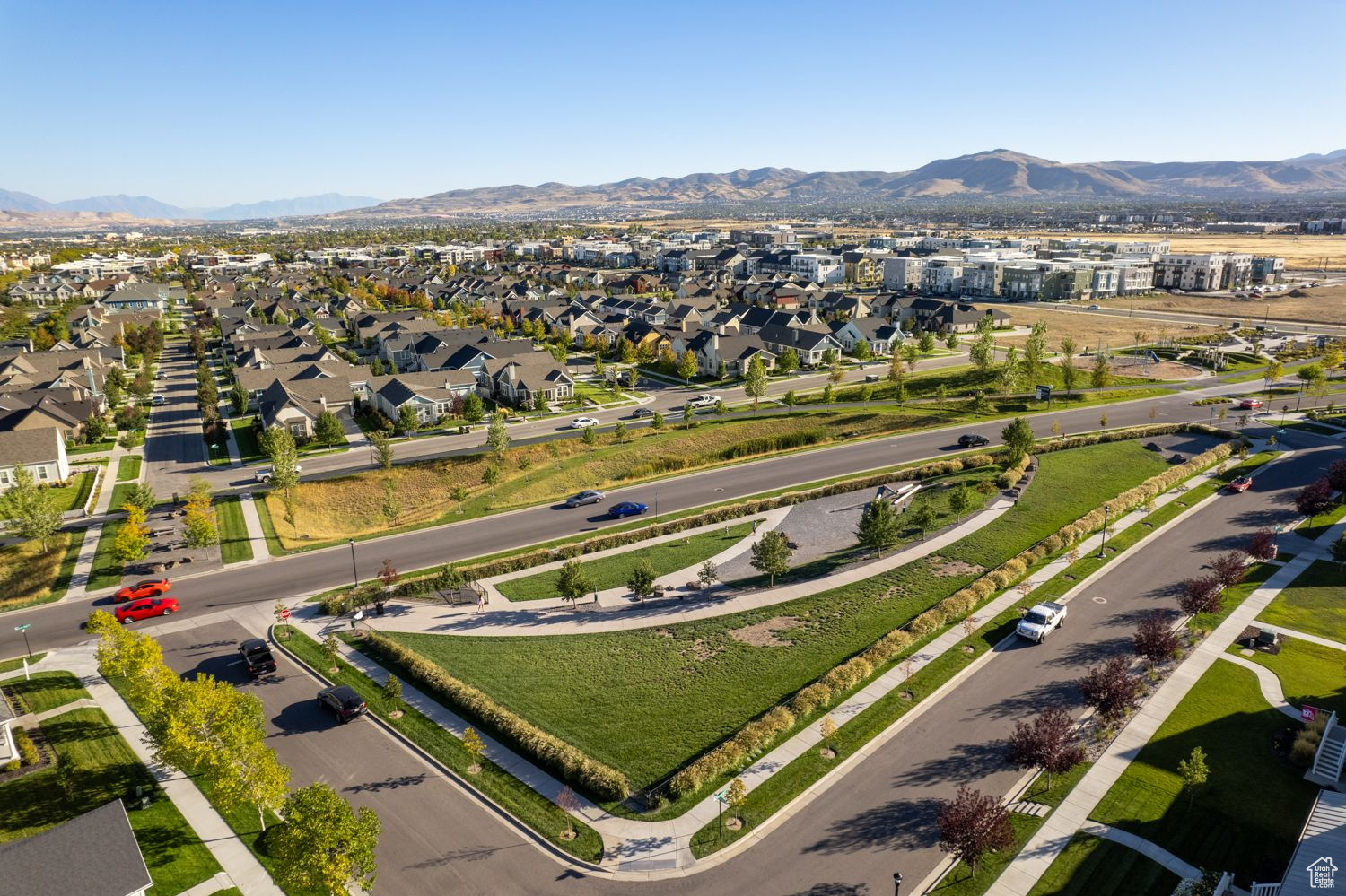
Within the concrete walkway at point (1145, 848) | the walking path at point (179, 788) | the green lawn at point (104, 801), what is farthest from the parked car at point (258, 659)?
the concrete walkway at point (1145, 848)

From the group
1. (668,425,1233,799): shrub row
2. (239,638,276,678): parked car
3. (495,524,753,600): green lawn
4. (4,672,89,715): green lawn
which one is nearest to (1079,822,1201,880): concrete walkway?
(668,425,1233,799): shrub row

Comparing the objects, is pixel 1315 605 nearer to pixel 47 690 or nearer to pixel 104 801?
pixel 104 801

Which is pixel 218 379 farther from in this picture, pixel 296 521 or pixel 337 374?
pixel 296 521

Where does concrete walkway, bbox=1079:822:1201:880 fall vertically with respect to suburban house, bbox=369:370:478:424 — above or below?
below

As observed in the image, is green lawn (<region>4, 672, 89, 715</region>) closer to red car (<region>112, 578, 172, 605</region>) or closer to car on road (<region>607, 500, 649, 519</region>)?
red car (<region>112, 578, 172, 605</region>)

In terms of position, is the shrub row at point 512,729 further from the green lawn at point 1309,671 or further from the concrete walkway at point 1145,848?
the green lawn at point 1309,671

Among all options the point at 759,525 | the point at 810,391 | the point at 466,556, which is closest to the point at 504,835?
the point at 466,556
